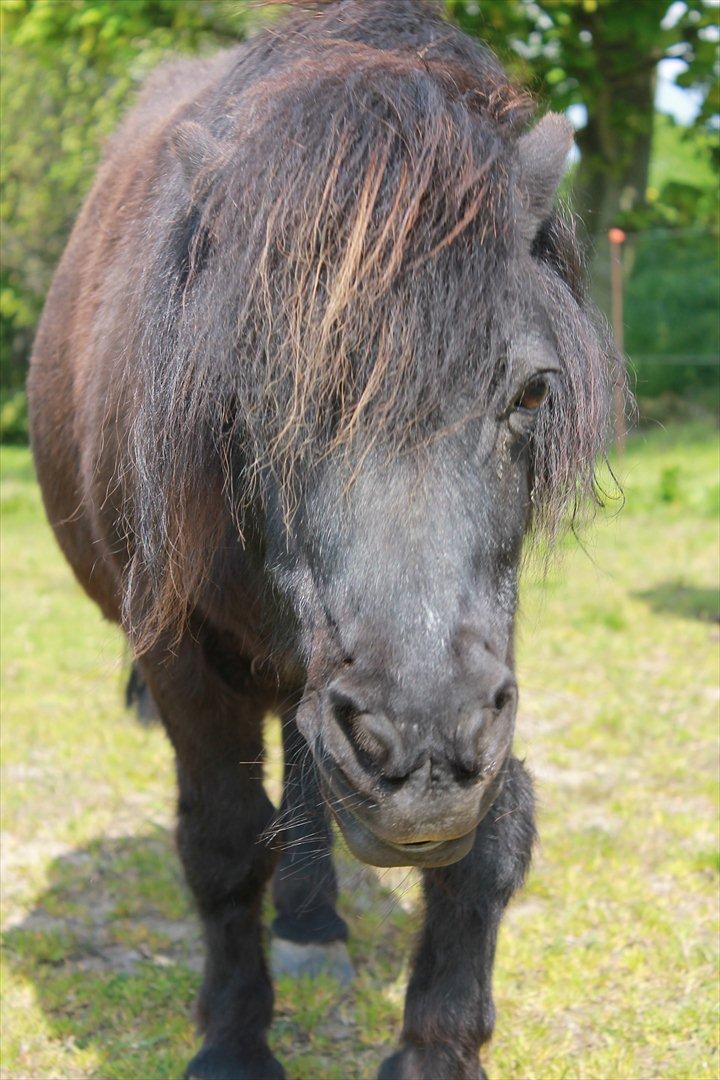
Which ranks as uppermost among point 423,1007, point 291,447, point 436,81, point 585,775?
point 436,81

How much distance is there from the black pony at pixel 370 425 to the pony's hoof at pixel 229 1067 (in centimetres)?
35

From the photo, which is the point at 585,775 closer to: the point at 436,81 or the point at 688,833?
the point at 688,833

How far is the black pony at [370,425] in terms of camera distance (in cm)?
184

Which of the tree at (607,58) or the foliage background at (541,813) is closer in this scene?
the foliage background at (541,813)

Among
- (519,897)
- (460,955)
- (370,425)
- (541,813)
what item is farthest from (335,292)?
(541,813)

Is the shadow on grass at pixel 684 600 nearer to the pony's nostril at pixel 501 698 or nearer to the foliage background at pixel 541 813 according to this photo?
the foliage background at pixel 541 813

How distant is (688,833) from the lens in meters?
4.40

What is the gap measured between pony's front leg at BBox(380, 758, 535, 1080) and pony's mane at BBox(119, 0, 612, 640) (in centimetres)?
84

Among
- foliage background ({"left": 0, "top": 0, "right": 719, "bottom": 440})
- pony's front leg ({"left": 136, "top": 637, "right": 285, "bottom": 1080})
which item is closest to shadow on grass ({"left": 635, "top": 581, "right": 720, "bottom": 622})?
foliage background ({"left": 0, "top": 0, "right": 719, "bottom": 440})

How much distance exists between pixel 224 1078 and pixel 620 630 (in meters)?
4.48

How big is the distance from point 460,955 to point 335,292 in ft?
5.25

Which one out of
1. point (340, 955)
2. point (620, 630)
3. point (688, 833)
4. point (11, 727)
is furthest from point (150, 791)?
point (620, 630)

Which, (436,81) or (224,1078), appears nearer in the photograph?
(436,81)

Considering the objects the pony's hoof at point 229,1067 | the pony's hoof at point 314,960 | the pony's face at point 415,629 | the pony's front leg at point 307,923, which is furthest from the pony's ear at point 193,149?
the pony's hoof at point 314,960
